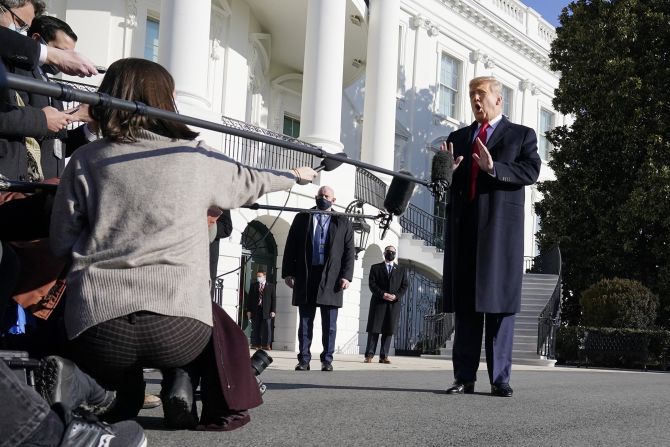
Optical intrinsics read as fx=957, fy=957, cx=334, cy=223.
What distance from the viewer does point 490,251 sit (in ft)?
22.4

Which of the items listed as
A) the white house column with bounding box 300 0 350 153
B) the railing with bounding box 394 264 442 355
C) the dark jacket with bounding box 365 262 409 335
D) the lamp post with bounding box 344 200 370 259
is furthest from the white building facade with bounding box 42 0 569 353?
the dark jacket with bounding box 365 262 409 335

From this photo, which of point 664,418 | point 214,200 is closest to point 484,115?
point 664,418

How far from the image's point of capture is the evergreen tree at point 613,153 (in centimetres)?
2705

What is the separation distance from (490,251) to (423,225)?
84.9 ft

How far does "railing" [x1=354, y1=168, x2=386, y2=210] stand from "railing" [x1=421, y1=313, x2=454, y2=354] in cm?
332

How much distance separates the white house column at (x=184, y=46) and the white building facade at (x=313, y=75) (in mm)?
23

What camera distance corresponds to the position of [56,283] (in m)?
3.99

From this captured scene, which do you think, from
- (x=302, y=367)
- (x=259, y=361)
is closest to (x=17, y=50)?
(x=259, y=361)

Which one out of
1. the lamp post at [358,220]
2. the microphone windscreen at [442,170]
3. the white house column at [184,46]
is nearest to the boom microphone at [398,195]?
the lamp post at [358,220]

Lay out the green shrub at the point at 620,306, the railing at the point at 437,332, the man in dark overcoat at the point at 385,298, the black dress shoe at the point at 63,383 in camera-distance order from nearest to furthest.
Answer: the black dress shoe at the point at 63,383
the man in dark overcoat at the point at 385,298
the green shrub at the point at 620,306
the railing at the point at 437,332

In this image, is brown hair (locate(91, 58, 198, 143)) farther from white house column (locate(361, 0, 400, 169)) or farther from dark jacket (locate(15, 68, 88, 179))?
white house column (locate(361, 0, 400, 169))

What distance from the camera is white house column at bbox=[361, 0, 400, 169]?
25.3 metres

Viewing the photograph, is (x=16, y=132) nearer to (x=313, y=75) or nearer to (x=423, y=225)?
(x=313, y=75)

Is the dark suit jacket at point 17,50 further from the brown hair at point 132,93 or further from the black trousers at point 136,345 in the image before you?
the black trousers at point 136,345
